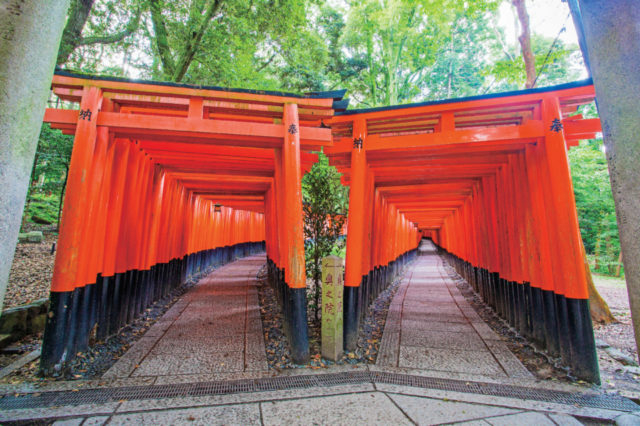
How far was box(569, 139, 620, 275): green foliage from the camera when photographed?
13.3m

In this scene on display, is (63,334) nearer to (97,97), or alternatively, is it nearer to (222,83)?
(97,97)

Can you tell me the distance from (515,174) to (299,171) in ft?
12.4

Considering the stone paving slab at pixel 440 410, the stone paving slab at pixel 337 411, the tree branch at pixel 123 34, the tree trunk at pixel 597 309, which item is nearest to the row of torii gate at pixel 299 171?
the stone paving slab at pixel 337 411

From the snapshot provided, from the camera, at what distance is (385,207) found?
928 centimetres

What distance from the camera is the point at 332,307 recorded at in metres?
4.01

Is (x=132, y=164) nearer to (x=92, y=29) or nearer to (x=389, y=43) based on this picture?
(x=92, y=29)

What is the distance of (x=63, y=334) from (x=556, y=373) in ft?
19.6

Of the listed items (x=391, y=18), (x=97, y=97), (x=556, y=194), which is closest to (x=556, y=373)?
(x=556, y=194)

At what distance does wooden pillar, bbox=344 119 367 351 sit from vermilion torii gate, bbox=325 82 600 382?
2cm

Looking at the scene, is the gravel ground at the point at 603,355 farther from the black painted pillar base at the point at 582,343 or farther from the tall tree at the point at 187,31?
the tall tree at the point at 187,31

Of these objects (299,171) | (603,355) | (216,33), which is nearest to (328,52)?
(216,33)

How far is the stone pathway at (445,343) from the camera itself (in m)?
3.71

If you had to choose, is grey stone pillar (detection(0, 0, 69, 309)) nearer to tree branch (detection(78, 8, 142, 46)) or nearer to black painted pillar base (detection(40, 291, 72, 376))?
black painted pillar base (detection(40, 291, 72, 376))

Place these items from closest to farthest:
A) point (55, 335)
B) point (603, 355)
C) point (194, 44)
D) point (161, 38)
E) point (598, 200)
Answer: point (55, 335)
point (603, 355)
point (194, 44)
point (161, 38)
point (598, 200)
